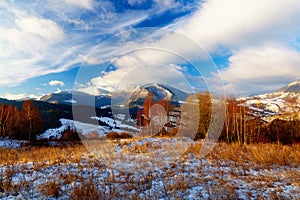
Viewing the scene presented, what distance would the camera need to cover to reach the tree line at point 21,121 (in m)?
46.8

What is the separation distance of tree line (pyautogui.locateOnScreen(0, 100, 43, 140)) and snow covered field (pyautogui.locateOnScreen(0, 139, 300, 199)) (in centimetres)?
4150

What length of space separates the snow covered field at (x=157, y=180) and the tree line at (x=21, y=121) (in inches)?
1634

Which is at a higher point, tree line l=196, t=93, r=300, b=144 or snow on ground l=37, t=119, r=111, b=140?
tree line l=196, t=93, r=300, b=144

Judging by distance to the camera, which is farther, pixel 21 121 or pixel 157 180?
pixel 21 121

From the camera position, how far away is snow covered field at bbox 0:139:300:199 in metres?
6.57

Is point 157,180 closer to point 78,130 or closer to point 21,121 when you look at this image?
point 78,130

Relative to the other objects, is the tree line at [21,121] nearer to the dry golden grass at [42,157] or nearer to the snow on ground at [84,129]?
the snow on ground at [84,129]

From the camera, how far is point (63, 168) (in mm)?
9609

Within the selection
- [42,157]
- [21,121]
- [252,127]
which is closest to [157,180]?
[42,157]

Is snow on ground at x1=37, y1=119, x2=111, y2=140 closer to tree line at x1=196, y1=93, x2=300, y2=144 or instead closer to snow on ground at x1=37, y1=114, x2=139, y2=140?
snow on ground at x1=37, y1=114, x2=139, y2=140

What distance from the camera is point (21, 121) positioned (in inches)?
1941

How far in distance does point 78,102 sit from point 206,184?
6.31m

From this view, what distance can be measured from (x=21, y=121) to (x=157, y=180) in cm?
5037

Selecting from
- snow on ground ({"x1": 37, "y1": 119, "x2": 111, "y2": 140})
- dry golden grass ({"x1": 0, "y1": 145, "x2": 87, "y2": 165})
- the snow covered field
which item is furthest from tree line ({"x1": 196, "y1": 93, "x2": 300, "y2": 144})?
dry golden grass ({"x1": 0, "y1": 145, "x2": 87, "y2": 165})
